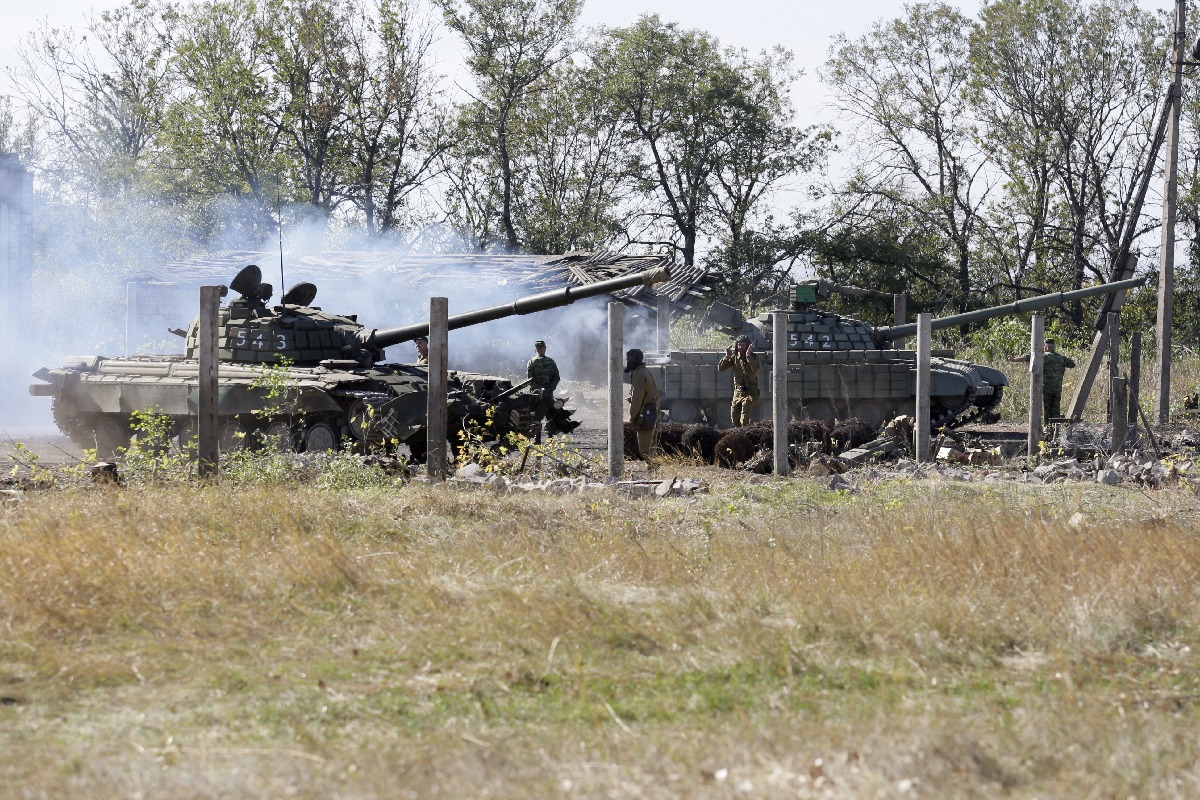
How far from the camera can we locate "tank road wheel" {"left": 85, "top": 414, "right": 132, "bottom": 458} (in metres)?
15.4

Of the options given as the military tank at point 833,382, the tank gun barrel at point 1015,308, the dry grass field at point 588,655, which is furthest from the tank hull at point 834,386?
the dry grass field at point 588,655

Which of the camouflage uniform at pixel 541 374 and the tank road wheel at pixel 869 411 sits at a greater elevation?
the camouflage uniform at pixel 541 374

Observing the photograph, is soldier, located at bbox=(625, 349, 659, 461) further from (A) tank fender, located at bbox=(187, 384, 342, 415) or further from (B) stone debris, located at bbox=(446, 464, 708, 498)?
(A) tank fender, located at bbox=(187, 384, 342, 415)

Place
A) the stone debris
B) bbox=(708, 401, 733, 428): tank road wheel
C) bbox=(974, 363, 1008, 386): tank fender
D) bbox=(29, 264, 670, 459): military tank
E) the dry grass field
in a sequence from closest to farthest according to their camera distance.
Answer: the dry grass field, the stone debris, bbox=(29, 264, 670, 459): military tank, bbox=(974, 363, 1008, 386): tank fender, bbox=(708, 401, 733, 428): tank road wheel

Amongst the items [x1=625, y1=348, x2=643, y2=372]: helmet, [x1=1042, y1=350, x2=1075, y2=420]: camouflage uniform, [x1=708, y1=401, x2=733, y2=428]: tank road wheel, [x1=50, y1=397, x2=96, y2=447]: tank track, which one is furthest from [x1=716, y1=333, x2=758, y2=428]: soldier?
[x1=50, y1=397, x2=96, y2=447]: tank track

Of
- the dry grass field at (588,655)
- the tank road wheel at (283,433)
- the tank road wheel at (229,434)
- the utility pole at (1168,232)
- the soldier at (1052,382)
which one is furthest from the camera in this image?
the soldier at (1052,382)

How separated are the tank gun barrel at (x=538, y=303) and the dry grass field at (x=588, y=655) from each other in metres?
5.35

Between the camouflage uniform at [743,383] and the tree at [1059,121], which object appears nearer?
the camouflage uniform at [743,383]

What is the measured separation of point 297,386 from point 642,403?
130 inches

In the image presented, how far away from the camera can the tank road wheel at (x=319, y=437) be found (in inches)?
545

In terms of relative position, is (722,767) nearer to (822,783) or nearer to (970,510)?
(822,783)

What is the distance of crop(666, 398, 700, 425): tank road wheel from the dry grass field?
10.2m

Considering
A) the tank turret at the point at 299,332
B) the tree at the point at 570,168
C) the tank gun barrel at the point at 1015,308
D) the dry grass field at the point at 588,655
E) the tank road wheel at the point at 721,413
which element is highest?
the tree at the point at 570,168

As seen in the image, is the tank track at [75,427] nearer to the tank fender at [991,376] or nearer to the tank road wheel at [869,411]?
the tank road wheel at [869,411]
